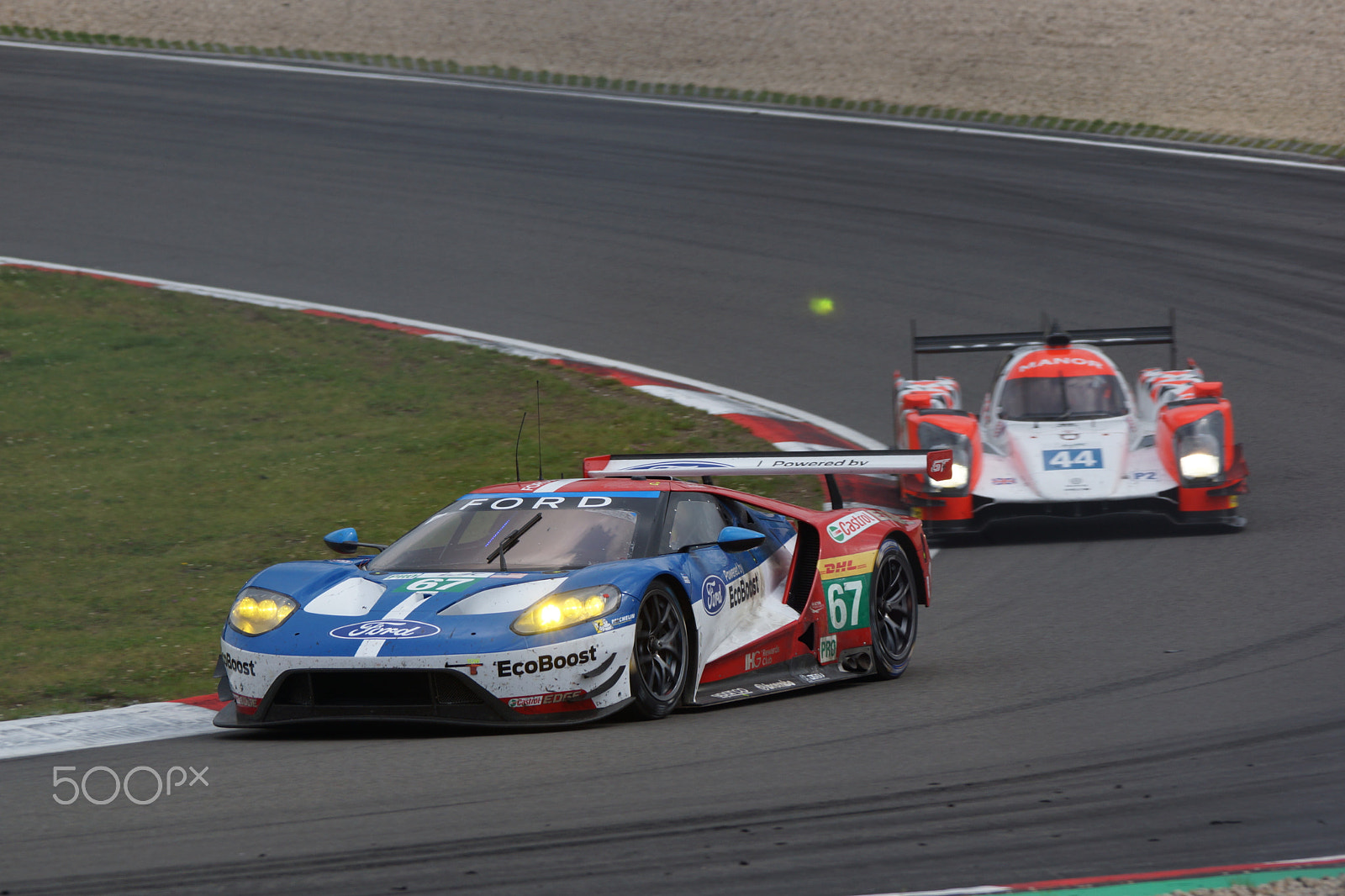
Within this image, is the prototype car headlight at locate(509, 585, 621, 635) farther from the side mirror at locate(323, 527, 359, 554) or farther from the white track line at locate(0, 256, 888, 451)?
the white track line at locate(0, 256, 888, 451)

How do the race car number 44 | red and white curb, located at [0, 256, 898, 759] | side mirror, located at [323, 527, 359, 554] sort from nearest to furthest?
red and white curb, located at [0, 256, 898, 759] < side mirror, located at [323, 527, 359, 554] < the race car number 44

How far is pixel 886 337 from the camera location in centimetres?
1778

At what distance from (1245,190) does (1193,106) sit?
13.2 feet

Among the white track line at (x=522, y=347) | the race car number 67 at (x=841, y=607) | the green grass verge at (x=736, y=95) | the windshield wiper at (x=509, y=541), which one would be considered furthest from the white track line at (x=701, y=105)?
the windshield wiper at (x=509, y=541)

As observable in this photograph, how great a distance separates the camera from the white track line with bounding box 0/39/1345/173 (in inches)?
931

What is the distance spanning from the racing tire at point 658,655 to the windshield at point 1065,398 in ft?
22.2

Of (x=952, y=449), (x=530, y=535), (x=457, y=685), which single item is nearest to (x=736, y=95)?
(x=952, y=449)

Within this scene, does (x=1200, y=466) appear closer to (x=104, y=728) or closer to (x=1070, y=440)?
(x=1070, y=440)

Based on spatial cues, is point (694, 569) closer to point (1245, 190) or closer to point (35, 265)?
point (35, 265)

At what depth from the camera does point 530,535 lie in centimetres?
747

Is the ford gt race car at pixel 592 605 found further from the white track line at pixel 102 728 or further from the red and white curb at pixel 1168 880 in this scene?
the red and white curb at pixel 1168 880

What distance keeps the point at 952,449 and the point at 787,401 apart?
3.80m

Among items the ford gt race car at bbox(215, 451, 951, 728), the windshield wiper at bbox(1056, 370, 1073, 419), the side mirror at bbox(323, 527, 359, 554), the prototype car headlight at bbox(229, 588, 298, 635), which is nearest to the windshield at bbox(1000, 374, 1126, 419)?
the windshield wiper at bbox(1056, 370, 1073, 419)

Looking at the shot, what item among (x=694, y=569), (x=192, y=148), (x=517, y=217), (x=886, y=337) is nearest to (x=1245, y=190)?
(x=886, y=337)
